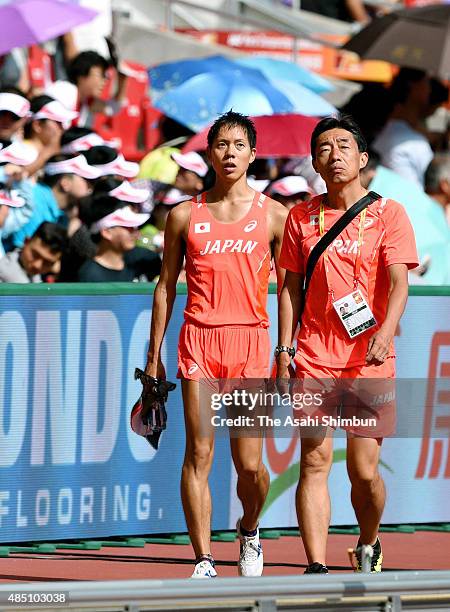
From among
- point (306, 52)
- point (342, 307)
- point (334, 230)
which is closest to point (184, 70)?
point (306, 52)

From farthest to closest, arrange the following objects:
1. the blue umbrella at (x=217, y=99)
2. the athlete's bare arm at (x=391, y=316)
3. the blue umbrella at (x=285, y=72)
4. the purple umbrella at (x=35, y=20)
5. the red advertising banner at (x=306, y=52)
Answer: the red advertising banner at (x=306, y=52) < the blue umbrella at (x=285, y=72) < the blue umbrella at (x=217, y=99) < the purple umbrella at (x=35, y=20) < the athlete's bare arm at (x=391, y=316)

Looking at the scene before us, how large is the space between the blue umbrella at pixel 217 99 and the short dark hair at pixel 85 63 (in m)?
0.63

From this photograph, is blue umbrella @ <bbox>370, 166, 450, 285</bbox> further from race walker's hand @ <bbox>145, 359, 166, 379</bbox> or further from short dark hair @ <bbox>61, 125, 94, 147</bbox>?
race walker's hand @ <bbox>145, 359, 166, 379</bbox>

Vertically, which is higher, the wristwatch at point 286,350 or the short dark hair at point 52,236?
the wristwatch at point 286,350

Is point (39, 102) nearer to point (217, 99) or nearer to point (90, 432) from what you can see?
point (217, 99)

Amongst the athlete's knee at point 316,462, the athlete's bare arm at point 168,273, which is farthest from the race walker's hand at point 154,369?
the athlete's knee at point 316,462

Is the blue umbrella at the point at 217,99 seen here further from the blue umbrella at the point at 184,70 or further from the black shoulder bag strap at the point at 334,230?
the black shoulder bag strap at the point at 334,230

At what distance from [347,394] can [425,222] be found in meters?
5.02

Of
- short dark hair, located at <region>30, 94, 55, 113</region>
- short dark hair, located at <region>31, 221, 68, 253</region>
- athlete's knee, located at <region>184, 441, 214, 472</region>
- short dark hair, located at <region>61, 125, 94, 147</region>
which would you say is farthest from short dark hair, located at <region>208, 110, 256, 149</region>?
short dark hair, located at <region>30, 94, 55, 113</region>

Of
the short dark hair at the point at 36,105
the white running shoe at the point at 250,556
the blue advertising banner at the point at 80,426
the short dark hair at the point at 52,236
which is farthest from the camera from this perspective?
the short dark hair at the point at 36,105

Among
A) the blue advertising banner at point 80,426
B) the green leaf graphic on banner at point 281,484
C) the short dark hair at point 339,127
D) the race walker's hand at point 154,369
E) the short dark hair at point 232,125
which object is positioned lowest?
the green leaf graphic on banner at point 281,484

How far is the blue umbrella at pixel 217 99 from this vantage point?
13.9 metres

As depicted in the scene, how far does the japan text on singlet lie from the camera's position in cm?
795

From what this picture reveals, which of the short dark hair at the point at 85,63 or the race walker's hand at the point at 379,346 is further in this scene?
the short dark hair at the point at 85,63
